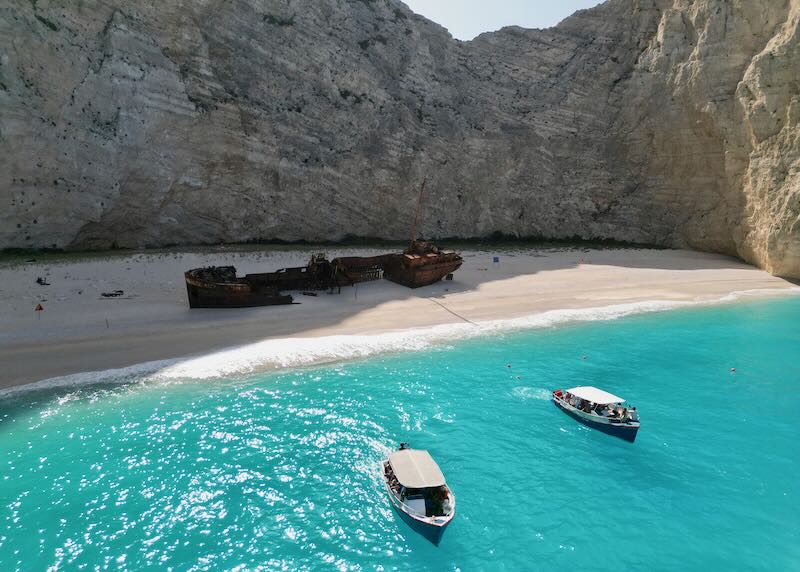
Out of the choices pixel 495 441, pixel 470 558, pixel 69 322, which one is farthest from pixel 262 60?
pixel 470 558

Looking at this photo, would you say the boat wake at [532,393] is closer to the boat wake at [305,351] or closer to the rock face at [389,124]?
the boat wake at [305,351]

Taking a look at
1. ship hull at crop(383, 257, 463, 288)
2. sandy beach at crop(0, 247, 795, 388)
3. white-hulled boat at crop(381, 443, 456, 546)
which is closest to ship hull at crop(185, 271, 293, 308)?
sandy beach at crop(0, 247, 795, 388)

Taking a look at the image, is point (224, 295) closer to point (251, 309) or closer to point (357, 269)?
point (251, 309)

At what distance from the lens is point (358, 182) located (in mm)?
42906

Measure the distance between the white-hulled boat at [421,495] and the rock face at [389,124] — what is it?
31.5 metres

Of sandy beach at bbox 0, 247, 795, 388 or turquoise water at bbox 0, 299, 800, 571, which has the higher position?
sandy beach at bbox 0, 247, 795, 388

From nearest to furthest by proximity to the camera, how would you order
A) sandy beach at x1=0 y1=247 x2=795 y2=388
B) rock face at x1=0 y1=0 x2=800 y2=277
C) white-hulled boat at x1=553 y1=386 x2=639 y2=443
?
white-hulled boat at x1=553 y1=386 x2=639 y2=443
sandy beach at x1=0 y1=247 x2=795 y2=388
rock face at x1=0 y1=0 x2=800 y2=277

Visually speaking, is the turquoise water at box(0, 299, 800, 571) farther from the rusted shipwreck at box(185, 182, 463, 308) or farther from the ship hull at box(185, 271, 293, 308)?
the rusted shipwreck at box(185, 182, 463, 308)

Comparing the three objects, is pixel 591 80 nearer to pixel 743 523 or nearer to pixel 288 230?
pixel 288 230

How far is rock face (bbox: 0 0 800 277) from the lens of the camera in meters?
31.1

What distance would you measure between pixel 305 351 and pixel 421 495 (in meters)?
10.4

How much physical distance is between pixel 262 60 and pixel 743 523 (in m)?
45.3

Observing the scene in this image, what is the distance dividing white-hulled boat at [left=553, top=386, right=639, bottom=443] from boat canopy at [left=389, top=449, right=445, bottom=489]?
19.9 ft

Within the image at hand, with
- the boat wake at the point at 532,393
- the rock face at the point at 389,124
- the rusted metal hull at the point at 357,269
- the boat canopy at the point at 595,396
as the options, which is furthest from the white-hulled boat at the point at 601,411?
the rock face at the point at 389,124
